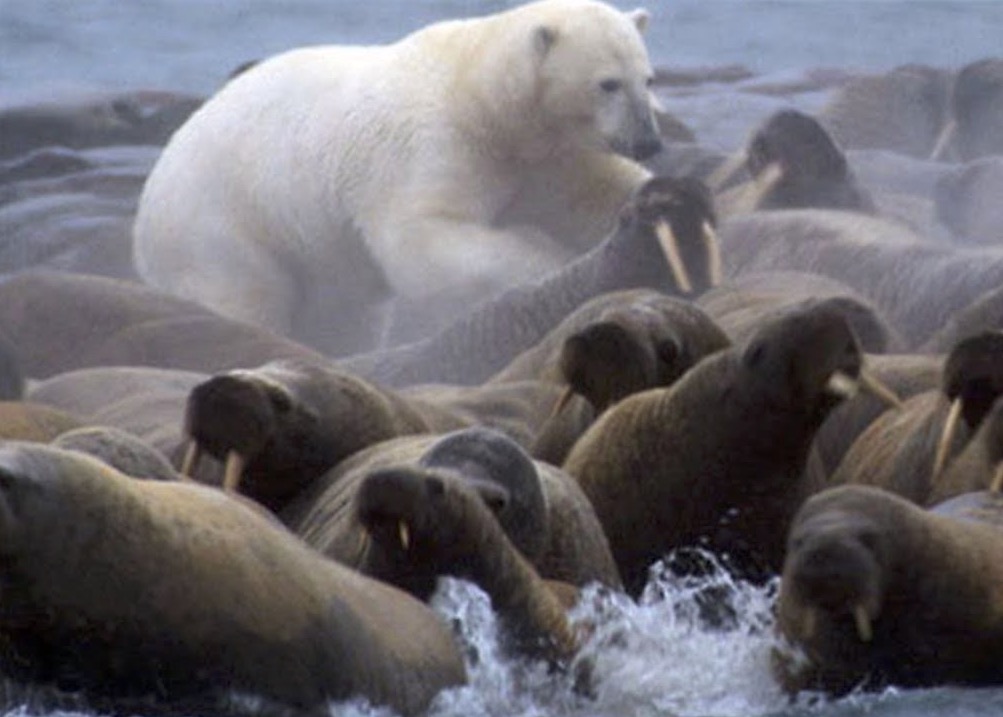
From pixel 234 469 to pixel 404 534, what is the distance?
1.80 meters

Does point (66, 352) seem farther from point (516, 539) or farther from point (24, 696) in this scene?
point (24, 696)

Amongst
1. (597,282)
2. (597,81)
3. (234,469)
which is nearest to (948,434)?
(234,469)

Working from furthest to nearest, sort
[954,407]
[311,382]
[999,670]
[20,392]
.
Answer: [20,392], [311,382], [954,407], [999,670]

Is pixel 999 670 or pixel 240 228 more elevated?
pixel 999 670

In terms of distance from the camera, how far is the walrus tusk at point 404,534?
338 inches

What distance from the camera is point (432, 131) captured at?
696 inches

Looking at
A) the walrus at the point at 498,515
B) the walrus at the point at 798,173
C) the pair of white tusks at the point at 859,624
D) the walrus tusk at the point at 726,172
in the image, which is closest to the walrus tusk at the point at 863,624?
the pair of white tusks at the point at 859,624

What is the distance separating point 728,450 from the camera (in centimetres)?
991

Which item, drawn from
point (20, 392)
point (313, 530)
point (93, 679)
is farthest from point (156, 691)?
point (20, 392)

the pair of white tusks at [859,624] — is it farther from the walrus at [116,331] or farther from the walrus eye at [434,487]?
the walrus at [116,331]

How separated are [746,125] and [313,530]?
45.8ft

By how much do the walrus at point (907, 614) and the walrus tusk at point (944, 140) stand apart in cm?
1367

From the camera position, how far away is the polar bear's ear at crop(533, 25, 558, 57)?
693 inches

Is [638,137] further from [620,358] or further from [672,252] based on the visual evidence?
[620,358]
